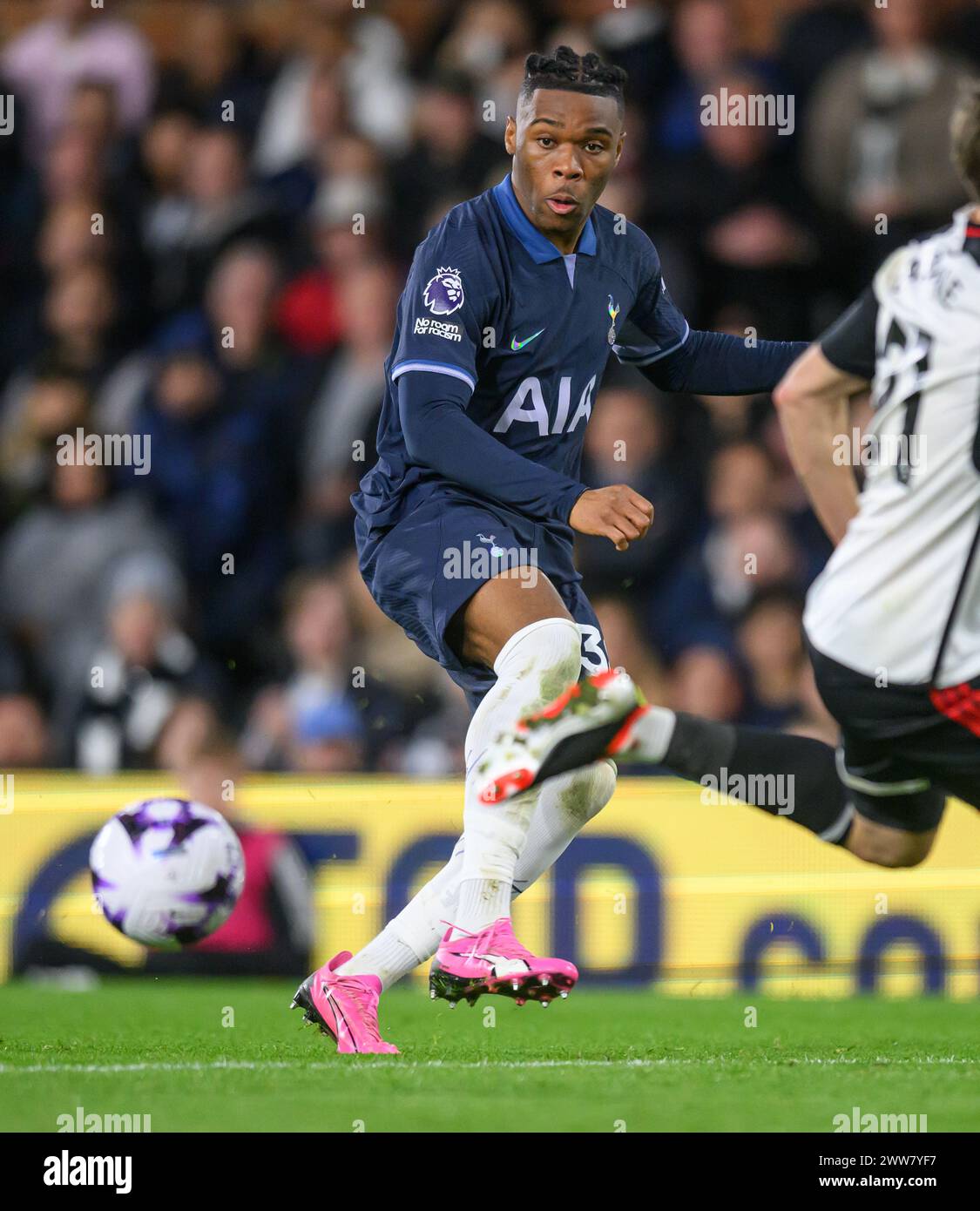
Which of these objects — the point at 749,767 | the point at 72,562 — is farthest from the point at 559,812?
the point at 72,562

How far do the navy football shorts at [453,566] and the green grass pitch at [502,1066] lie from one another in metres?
1.09

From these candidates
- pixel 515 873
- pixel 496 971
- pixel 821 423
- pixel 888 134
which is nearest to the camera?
pixel 821 423

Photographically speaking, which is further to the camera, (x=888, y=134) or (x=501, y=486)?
(x=888, y=134)

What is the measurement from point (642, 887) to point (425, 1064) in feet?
9.27

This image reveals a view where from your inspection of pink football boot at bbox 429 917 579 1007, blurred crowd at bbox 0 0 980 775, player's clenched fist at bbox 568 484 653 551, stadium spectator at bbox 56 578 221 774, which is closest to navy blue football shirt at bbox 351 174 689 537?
player's clenched fist at bbox 568 484 653 551

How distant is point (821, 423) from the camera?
4.21 metres

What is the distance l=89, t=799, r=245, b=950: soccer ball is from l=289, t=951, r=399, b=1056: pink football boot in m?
0.65

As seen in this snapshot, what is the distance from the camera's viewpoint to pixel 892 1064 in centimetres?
505

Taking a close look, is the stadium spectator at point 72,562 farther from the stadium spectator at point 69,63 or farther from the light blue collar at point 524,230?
the light blue collar at point 524,230
